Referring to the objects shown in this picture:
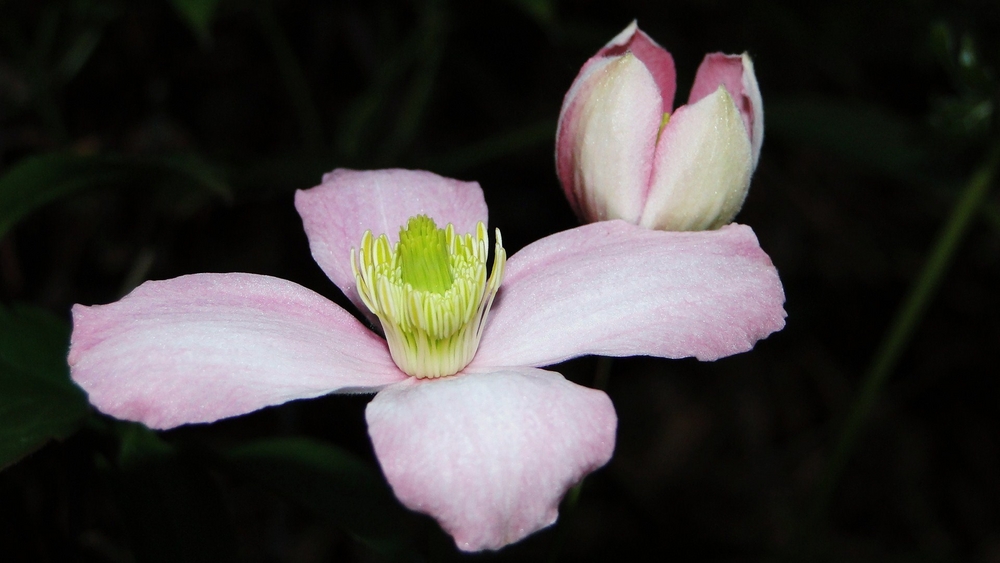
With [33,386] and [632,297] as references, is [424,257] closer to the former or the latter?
[632,297]

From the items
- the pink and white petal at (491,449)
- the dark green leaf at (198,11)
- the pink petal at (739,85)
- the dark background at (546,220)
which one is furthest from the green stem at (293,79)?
the pink and white petal at (491,449)

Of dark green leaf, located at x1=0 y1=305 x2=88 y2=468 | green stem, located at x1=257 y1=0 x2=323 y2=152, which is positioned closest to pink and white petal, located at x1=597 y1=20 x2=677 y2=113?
dark green leaf, located at x1=0 y1=305 x2=88 y2=468

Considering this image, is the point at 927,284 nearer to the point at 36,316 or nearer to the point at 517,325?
the point at 517,325

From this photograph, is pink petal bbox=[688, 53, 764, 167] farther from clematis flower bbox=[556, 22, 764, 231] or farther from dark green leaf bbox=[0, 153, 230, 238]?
dark green leaf bbox=[0, 153, 230, 238]

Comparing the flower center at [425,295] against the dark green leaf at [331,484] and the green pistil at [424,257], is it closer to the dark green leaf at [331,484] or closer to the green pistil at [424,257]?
the green pistil at [424,257]

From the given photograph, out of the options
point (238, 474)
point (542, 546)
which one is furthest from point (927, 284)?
point (238, 474)

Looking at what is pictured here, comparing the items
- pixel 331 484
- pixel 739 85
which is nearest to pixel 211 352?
pixel 331 484
